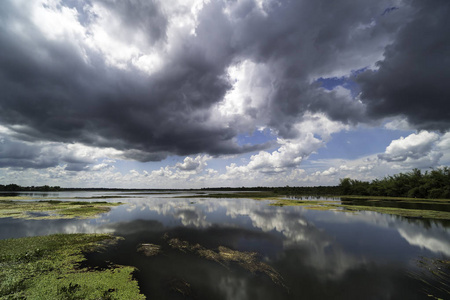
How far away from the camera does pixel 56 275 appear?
37.4 feet

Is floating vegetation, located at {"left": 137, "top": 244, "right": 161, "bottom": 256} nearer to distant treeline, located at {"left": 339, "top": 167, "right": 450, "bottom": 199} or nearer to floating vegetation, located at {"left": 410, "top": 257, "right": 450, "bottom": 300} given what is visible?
floating vegetation, located at {"left": 410, "top": 257, "right": 450, "bottom": 300}

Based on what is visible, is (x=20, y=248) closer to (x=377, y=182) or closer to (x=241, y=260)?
(x=241, y=260)

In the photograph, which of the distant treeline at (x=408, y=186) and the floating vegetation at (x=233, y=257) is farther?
the distant treeline at (x=408, y=186)

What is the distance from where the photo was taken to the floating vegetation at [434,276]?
984cm

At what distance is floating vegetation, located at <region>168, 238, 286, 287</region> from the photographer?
12402 millimetres

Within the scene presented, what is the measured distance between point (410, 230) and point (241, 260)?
2509cm

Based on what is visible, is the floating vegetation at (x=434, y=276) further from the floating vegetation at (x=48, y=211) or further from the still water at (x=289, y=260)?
the floating vegetation at (x=48, y=211)

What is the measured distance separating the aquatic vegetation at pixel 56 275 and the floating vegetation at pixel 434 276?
1578cm

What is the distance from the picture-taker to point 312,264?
1370cm

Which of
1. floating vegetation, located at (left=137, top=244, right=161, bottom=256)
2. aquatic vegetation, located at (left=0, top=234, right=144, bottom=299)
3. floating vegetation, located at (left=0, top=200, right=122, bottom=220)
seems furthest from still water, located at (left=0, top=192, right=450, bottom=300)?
floating vegetation, located at (left=0, top=200, right=122, bottom=220)

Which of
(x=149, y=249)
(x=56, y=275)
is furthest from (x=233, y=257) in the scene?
(x=56, y=275)

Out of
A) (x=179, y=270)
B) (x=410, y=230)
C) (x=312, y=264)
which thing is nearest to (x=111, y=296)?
(x=179, y=270)

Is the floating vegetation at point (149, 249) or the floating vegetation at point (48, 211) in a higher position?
the floating vegetation at point (48, 211)

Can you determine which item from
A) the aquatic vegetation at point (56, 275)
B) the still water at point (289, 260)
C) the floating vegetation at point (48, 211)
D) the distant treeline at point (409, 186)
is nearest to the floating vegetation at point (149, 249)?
the still water at point (289, 260)
